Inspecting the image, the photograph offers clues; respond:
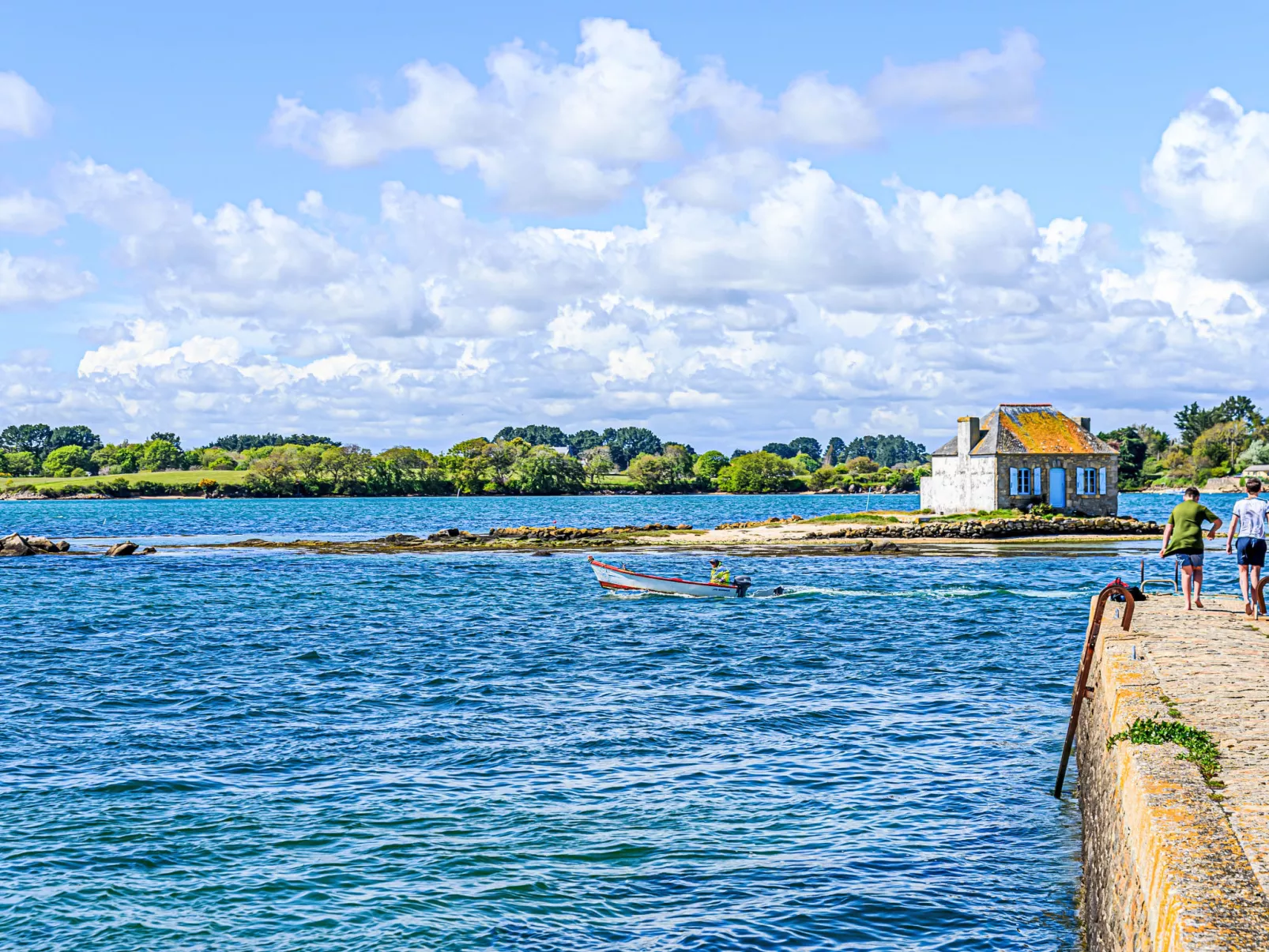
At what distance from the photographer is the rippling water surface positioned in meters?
11.4

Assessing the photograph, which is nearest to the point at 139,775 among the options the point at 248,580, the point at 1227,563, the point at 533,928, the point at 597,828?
the point at 597,828

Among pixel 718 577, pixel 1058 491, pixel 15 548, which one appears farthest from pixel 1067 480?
pixel 15 548

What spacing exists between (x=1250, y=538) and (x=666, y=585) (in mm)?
25347

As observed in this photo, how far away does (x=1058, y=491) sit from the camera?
70250 mm

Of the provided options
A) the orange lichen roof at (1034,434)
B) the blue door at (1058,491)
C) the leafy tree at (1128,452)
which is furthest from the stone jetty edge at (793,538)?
the leafy tree at (1128,452)

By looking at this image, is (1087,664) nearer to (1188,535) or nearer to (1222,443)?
(1188,535)

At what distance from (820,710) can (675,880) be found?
8962 mm

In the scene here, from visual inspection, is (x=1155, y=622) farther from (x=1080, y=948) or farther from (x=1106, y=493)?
(x=1106, y=493)

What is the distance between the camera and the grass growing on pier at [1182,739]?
31.4 ft

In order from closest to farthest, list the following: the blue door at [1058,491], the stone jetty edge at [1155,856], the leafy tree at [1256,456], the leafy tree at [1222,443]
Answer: the stone jetty edge at [1155,856] < the blue door at [1058,491] < the leafy tree at [1256,456] < the leafy tree at [1222,443]

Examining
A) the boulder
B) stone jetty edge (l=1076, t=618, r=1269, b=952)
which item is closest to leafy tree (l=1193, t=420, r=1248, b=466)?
the boulder

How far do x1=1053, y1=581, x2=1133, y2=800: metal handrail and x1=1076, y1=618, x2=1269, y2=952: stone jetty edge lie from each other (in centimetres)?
159

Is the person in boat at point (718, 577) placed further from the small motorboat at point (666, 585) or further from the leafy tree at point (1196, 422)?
the leafy tree at point (1196, 422)

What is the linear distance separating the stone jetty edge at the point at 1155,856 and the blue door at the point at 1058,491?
196 feet
